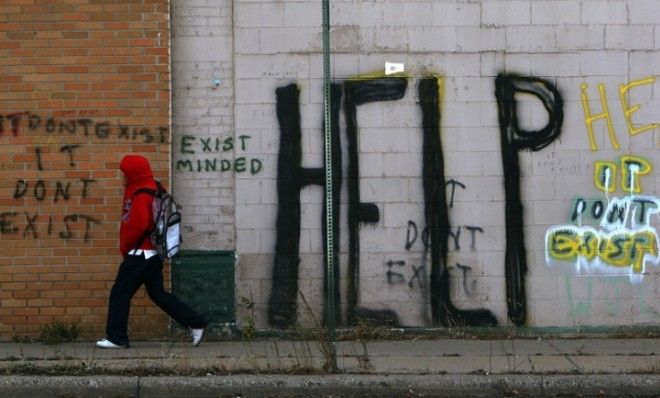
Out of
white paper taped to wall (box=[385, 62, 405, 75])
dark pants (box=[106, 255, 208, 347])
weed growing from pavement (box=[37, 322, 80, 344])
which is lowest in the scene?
weed growing from pavement (box=[37, 322, 80, 344])

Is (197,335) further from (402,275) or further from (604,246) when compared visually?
(604,246)

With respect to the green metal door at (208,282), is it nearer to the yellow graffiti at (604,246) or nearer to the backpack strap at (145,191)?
the backpack strap at (145,191)

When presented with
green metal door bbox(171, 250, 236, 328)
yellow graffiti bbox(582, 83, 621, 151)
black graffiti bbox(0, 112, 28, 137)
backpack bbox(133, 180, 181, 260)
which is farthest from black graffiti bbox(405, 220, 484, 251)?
black graffiti bbox(0, 112, 28, 137)

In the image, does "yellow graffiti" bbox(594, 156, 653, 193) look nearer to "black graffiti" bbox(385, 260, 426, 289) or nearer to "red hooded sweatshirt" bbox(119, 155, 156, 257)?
"black graffiti" bbox(385, 260, 426, 289)

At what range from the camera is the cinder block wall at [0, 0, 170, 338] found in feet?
29.0

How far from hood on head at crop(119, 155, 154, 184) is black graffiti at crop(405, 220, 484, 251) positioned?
7.93 feet

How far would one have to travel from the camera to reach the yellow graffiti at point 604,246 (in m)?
9.13

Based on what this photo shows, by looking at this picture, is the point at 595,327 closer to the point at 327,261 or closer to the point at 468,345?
the point at 468,345

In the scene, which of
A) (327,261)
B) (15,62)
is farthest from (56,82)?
(327,261)

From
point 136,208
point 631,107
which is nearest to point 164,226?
point 136,208

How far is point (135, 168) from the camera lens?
320 inches

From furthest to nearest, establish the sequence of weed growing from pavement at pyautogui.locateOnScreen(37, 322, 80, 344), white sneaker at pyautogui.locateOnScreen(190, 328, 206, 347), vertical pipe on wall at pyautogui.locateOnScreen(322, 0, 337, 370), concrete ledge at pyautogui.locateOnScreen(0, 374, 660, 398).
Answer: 1. weed growing from pavement at pyautogui.locateOnScreen(37, 322, 80, 344)
2. white sneaker at pyautogui.locateOnScreen(190, 328, 206, 347)
3. vertical pipe on wall at pyautogui.locateOnScreen(322, 0, 337, 370)
4. concrete ledge at pyautogui.locateOnScreen(0, 374, 660, 398)

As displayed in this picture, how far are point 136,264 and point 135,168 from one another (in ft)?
2.55

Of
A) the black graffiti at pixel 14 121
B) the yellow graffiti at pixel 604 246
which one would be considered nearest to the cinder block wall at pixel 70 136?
the black graffiti at pixel 14 121
